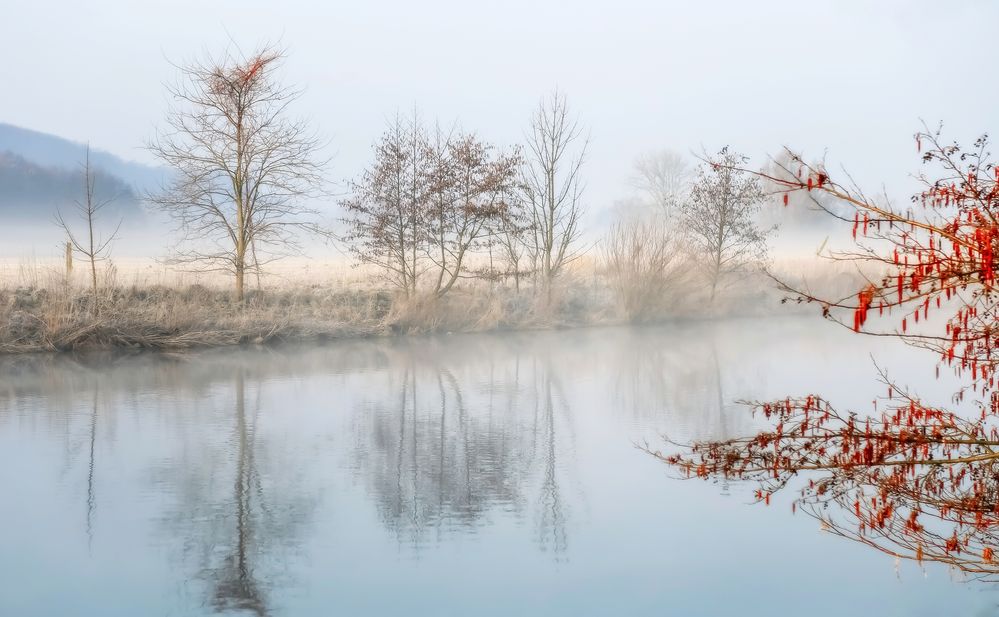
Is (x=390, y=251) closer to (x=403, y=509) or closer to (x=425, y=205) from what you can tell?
(x=425, y=205)

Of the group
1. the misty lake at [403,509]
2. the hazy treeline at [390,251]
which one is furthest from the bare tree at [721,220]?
the misty lake at [403,509]

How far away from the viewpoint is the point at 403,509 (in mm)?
7594

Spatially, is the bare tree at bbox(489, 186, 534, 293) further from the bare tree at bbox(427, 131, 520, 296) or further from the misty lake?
the misty lake

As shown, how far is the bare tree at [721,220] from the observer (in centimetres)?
2584

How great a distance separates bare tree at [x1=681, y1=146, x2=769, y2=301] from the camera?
25844mm

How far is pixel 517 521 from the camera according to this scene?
7.25m

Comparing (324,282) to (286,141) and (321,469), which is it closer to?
(286,141)

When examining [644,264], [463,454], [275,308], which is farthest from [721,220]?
[463,454]

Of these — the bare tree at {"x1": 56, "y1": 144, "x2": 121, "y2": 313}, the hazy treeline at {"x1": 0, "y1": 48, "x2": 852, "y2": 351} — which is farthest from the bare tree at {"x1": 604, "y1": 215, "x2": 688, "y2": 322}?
the bare tree at {"x1": 56, "y1": 144, "x2": 121, "y2": 313}

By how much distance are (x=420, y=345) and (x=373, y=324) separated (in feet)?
7.17

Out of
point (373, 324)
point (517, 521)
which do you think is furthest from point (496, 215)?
point (517, 521)

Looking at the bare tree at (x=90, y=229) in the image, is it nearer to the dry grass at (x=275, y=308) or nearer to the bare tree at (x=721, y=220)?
the dry grass at (x=275, y=308)

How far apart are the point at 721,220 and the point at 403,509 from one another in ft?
65.1

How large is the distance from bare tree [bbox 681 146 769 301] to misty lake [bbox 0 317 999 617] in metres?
11.6
